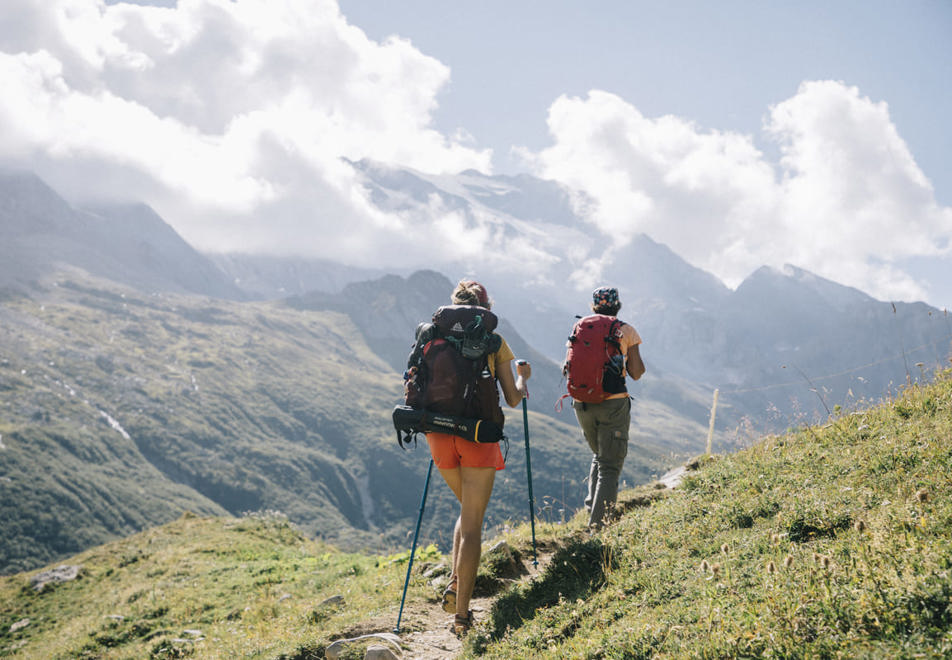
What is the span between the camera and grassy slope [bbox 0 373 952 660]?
3.97 metres

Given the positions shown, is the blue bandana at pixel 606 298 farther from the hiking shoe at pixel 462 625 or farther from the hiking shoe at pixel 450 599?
the hiking shoe at pixel 462 625

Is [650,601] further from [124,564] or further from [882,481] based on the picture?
[124,564]

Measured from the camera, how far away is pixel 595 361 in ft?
27.4

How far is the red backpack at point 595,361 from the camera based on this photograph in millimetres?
8312

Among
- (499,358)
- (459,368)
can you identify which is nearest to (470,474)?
(459,368)

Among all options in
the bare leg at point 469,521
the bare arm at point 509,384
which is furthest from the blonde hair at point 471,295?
the bare leg at point 469,521

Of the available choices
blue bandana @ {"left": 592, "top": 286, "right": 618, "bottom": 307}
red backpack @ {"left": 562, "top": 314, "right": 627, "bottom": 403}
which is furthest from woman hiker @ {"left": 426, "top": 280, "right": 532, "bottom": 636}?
blue bandana @ {"left": 592, "top": 286, "right": 618, "bottom": 307}

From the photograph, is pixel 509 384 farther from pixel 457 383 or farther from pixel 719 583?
pixel 719 583

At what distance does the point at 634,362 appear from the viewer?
8414 millimetres

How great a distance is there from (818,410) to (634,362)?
4.08 metres

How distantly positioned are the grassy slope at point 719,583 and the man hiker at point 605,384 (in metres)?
0.59

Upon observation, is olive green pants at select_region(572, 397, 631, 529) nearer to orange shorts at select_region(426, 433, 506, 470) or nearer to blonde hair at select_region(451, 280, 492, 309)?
orange shorts at select_region(426, 433, 506, 470)

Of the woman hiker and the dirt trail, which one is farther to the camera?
the dirt trail

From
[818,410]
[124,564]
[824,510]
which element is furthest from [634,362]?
[124,564]
